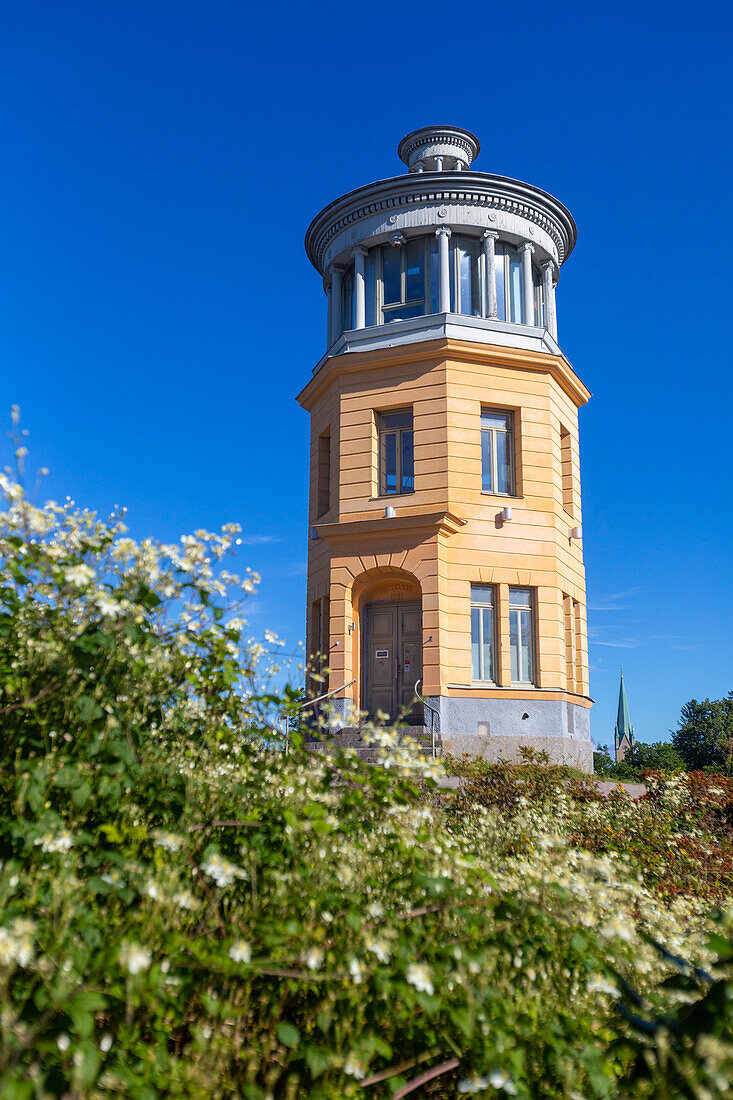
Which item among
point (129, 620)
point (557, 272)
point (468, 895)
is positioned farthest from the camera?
point (557, 272)

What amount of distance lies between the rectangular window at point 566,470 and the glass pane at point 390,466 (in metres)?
4.54

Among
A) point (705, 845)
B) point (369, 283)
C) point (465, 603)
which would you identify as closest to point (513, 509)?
point (465, 603)

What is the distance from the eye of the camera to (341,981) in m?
3.22

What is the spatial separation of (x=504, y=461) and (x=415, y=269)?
5407 mm

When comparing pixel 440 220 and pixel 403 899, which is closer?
pixel 403 899

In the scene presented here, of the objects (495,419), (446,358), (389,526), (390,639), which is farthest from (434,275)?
(390,639)

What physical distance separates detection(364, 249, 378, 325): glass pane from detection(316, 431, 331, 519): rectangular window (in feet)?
10.3

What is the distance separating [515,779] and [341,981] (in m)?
Result: 8.60

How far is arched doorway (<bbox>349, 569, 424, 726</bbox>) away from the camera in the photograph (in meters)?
19.1

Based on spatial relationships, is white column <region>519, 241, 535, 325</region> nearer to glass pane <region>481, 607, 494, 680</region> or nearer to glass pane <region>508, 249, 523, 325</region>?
glass pane <region>508, 249, 523, 325</region>

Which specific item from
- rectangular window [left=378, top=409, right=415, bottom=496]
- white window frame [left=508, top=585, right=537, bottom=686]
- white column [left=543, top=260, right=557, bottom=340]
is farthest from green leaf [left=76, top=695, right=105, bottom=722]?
white column [left=543, top=260, right=557, bottom=340]

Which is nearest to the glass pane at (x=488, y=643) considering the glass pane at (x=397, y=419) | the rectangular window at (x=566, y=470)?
the rectangular window at (x=566, y=470)

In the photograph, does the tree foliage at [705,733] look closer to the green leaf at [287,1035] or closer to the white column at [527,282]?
the white column at [527,282]

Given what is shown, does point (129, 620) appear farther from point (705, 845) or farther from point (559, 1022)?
point (705, 845)
